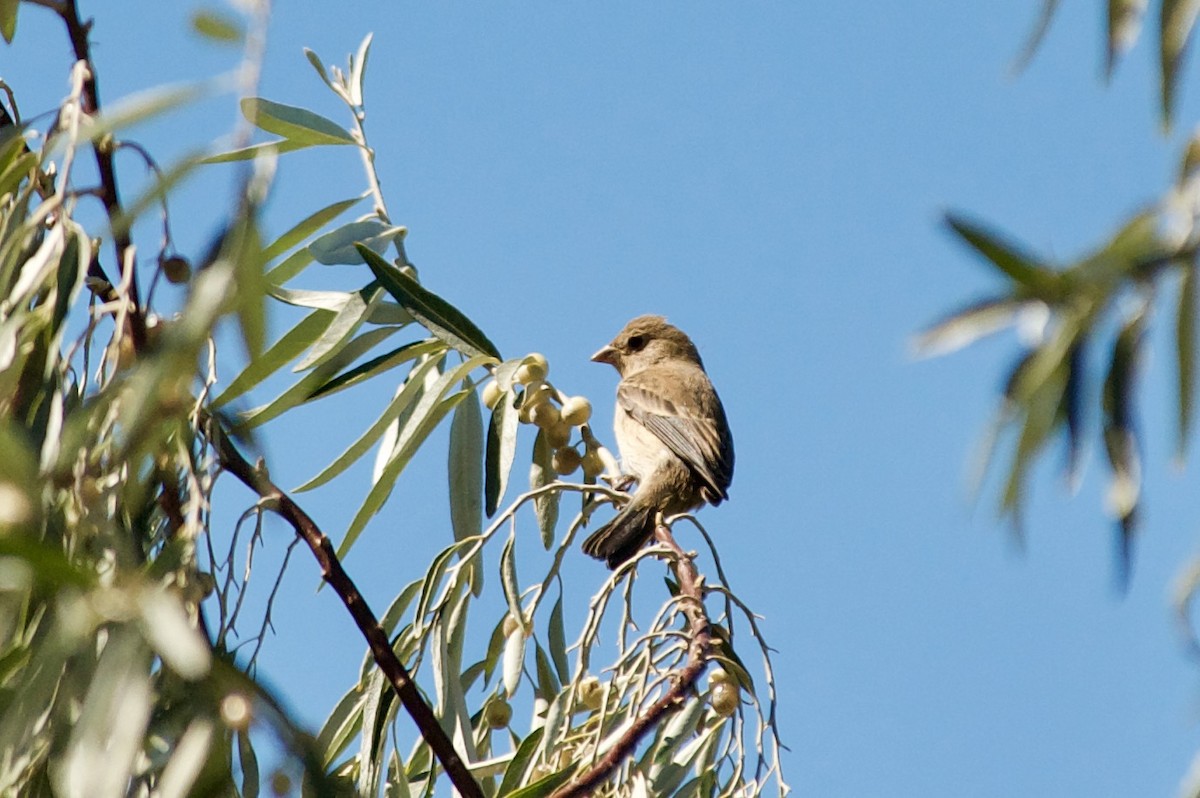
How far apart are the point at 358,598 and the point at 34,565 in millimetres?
1244

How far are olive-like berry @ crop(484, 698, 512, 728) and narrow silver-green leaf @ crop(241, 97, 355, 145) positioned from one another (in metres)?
1.27

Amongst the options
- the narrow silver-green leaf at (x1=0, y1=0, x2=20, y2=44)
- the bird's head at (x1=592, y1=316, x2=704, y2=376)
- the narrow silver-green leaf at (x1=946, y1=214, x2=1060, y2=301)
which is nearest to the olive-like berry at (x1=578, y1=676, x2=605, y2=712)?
the narrow silver-green leaf at (x1=0, y1=0, x2=20, y2=44)

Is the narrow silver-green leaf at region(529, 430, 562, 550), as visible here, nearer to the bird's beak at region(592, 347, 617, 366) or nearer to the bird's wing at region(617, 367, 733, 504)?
the bird's wing at region(617, 367, 733, 504)

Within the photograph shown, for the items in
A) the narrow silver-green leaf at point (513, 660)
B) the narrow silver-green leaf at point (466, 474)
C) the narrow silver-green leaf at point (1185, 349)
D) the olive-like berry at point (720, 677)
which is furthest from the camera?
the narrow silver-green leaf at point (466, 474)

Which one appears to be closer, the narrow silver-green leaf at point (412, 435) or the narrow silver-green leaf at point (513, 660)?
the narrow silver-green leaf at point (513, 660)

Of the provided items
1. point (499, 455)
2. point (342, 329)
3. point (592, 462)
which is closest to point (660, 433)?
point (592, 462)

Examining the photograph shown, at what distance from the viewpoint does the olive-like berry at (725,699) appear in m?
2.97

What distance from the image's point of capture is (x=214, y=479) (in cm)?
240

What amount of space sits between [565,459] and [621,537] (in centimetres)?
116

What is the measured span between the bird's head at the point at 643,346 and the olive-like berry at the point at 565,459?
11.7 feet

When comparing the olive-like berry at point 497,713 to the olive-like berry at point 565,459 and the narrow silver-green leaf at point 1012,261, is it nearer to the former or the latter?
the olive-like berry at point 565,459

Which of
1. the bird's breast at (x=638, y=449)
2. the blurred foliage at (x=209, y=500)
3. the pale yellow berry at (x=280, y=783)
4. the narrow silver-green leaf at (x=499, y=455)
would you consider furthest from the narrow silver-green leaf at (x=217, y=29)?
the bird's breast at (x=638, y=449)

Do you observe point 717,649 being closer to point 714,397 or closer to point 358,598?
point 358,598

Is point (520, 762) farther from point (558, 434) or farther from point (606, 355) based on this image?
point (606, 355)
